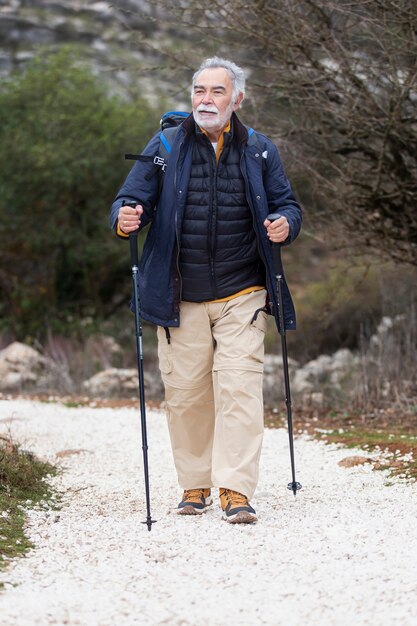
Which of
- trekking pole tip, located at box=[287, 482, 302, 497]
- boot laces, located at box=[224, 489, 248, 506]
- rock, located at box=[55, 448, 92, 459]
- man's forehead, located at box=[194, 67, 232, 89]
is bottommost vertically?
rock, located at box=[55, 448, 92, 459]

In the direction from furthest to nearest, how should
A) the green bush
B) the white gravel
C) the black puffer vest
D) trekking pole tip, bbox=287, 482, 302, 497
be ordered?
the green bush → trekking pole tip, bbox=287, 482, 302, 497 → the black puffer vest → the white gravel

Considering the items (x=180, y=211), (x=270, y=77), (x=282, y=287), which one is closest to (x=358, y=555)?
(x=282, y=287)

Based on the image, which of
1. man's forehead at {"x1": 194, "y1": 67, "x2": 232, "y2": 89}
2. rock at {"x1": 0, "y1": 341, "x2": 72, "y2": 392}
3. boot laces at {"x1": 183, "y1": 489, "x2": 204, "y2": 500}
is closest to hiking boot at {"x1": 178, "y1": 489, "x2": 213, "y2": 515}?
boot laces at {"x1": 183, "y1": 489, "x2": 204, "y2": 500}

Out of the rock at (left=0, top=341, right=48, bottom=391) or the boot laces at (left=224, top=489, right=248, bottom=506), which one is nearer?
the boot laces at (left=224, top=489, right=248, bottom=506)

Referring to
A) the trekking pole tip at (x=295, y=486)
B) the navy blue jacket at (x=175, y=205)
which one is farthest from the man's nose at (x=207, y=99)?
the trekking pole tip at (x=295, y=486)

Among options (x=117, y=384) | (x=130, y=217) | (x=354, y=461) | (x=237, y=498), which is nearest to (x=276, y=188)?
(x=130, y=217)

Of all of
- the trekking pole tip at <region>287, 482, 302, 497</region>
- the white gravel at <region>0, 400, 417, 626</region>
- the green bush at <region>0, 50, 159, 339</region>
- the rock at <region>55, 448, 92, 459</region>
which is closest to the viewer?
the white gravel at <region>0, 400, 417, 626</region>

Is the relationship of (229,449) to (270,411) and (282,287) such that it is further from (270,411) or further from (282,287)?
(270,411)

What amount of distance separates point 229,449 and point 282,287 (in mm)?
948

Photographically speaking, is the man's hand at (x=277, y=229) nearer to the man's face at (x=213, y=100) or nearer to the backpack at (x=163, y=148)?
the backpack at (x=163, y=148)

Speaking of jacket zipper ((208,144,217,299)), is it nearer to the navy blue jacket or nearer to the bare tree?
the navy blue jacket

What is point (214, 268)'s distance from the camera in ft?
18.1

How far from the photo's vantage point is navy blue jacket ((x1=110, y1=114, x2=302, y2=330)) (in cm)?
546

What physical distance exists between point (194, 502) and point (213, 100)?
2.22 meters
